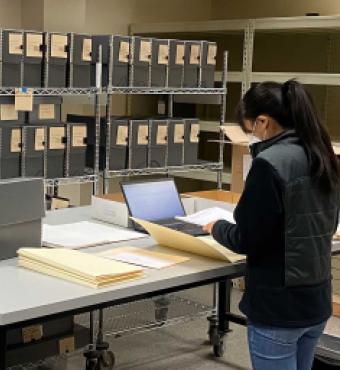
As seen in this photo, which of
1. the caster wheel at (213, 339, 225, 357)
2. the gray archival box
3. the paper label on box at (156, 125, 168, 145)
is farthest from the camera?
the paper label on box at (156, 125, 168, 145)

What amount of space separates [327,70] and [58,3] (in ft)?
7.14

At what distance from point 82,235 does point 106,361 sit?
83cm

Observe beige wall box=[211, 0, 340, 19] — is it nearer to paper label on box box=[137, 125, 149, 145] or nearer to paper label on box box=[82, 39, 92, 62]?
paper label on box box=[137, 125, 149, 145]

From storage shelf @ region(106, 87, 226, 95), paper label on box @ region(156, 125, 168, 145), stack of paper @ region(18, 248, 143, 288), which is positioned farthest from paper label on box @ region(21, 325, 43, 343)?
paper label on box @ region(156, 125, 168, 145)

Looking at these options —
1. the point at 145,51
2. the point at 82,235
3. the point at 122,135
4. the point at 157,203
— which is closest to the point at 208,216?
the point at 157,203

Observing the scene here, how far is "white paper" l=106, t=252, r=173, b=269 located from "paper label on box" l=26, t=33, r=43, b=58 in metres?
1.75

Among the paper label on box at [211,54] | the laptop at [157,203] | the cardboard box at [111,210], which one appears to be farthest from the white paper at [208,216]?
the paper label on box at [211,54]

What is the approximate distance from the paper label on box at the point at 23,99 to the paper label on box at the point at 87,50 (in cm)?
46

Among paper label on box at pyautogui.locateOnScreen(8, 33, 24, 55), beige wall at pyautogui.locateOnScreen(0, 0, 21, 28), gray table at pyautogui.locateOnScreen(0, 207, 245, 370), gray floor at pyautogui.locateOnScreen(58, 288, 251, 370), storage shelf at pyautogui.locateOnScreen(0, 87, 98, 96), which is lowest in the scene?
gray floor at pyautogui.locateOnScreen(58, 288, 251, 370)

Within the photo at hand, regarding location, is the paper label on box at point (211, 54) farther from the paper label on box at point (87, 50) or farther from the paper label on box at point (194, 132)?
the paper label on box at point (87, 50)

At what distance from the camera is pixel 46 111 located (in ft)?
12.2

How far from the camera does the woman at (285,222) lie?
178 centimetres

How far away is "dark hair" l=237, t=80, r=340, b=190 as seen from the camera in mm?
1832

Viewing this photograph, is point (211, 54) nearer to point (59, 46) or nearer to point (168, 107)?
point (168, 107)
